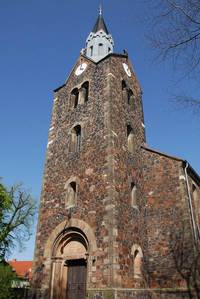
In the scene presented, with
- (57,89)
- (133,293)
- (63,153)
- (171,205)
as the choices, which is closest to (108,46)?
(57,89)

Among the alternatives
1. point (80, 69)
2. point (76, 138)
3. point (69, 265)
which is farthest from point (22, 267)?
point (80, 69)

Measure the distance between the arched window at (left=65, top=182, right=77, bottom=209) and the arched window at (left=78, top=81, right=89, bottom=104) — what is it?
5.45 meters

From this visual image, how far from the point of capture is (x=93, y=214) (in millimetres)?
12555

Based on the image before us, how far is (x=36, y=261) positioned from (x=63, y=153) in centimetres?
576

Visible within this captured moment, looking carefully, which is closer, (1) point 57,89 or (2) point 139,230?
(2) point 139,230

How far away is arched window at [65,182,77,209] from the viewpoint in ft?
46.2

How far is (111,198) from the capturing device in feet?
40.1

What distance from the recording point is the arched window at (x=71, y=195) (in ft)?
46.2

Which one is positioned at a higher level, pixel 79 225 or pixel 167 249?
pixel 79 225

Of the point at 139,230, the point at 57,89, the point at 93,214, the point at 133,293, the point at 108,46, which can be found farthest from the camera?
the point at 108,46

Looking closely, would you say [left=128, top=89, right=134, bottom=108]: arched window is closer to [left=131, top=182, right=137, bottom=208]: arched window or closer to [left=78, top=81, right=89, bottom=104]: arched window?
[left=78, top=81, right=89, bottom=104]: arched window

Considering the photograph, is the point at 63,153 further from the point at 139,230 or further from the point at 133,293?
the point at 133,293

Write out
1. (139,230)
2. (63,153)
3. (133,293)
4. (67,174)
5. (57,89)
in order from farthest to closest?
1. (57,89)
2. (63,153)
3. (67,174)
4. (139,230)
5. (133,293)

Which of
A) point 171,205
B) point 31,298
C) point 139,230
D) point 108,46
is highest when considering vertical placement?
point 108,46
